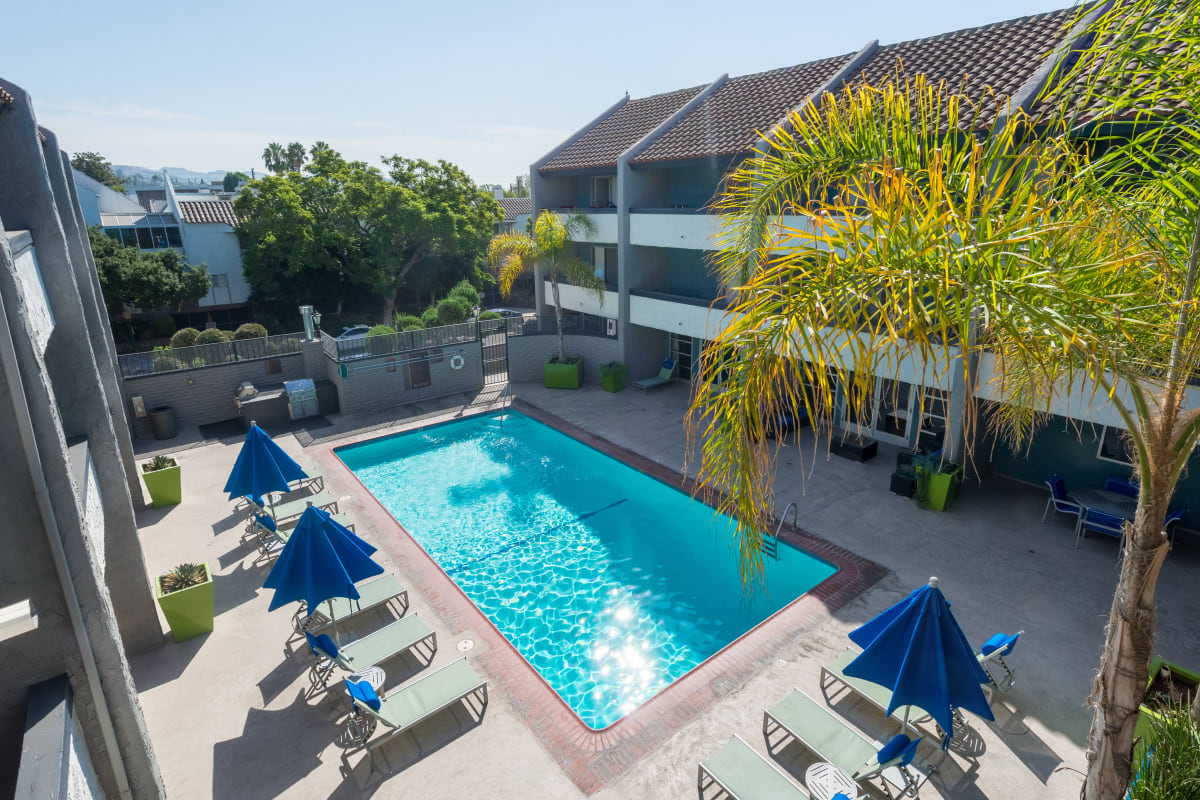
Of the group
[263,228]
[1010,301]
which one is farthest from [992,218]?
[263,228]

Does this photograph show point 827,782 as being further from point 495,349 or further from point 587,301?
point 495,349

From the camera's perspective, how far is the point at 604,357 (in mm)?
24000

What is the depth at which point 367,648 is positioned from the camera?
30.4 ft

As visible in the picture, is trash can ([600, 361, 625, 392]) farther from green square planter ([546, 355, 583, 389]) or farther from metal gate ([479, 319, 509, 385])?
metal gate ([479, 319, 509, 385])

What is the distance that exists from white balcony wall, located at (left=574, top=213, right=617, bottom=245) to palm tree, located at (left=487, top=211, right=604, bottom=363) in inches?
6.6

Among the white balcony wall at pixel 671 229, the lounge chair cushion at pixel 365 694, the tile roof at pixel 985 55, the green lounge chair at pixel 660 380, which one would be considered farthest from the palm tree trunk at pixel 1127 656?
the green lounge chair at pixel 660 380

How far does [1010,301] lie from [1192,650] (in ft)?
32.7

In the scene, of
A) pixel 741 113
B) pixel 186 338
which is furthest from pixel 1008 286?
pixel 186 338

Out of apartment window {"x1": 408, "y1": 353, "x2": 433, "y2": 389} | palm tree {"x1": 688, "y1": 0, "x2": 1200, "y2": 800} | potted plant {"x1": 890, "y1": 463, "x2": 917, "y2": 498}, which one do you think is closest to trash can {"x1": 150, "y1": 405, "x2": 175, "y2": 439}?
apartment window {"x1": 408, "y1": 353, "x2": 433, "y2": 389}

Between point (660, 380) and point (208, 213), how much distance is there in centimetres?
3505

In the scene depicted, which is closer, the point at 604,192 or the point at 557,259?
the point at 557,259

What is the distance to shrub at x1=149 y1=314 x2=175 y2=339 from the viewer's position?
3247cm

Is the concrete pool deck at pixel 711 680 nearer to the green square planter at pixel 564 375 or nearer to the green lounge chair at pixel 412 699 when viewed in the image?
the green lounge chair at pixel 412 699

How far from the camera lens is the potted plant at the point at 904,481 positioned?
14.4 metres
